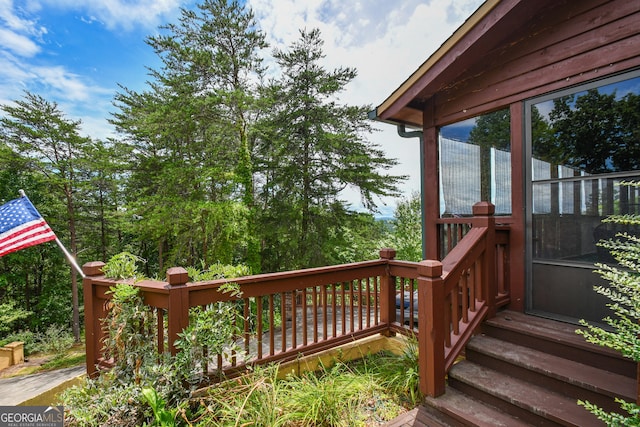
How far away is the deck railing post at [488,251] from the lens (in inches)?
112

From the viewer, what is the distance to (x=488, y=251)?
9.35 feet

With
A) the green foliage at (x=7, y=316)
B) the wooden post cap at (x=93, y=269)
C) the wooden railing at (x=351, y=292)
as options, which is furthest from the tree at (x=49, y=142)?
the wooden railing at (x=351, y=292)

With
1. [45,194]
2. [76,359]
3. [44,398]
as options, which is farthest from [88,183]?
[44,398]

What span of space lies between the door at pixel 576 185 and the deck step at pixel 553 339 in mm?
269

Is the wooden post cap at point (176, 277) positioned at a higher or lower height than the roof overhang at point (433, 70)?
lower

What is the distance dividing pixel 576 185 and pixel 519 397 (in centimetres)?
204

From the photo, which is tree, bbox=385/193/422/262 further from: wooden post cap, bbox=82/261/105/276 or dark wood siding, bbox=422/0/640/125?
wooden post cap, bbox=82/261/105/276

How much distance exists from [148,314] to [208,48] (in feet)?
36.9

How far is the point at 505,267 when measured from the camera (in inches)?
126

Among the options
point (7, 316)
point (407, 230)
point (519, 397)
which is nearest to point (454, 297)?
point (519, 397)

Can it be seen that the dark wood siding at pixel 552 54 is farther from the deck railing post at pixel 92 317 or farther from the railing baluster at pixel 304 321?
the deck railing post at pixel 92 317

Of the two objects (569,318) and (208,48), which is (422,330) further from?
(208,48)

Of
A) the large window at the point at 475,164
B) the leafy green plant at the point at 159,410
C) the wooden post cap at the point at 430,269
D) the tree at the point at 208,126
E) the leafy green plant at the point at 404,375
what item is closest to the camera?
the leafy green plant at the point at 159,410

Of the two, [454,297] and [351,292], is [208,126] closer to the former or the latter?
[351,292]
